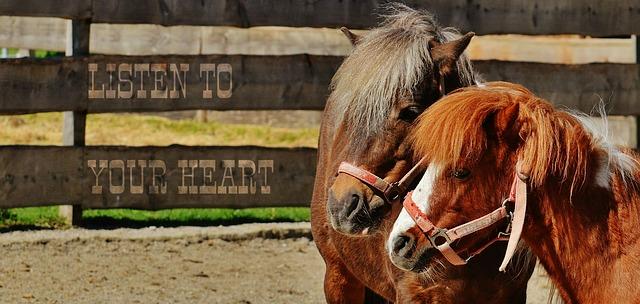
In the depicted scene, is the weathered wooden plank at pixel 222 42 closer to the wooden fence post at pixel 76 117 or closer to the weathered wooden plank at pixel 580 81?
the weathered wooden plank at pixel 580 81

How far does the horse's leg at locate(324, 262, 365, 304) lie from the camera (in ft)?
16.1

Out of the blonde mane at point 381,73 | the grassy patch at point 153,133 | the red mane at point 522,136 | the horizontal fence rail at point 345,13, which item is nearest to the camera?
the red mane at point 522,136

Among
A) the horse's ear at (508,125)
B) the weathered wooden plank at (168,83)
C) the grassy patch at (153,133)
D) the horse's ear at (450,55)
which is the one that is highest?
the horse's ear at (450,55)

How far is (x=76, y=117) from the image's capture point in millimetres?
7469

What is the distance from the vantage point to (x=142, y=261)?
6973mm

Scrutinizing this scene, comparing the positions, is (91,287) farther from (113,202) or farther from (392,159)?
(392,159)

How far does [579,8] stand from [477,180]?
5.18 metres

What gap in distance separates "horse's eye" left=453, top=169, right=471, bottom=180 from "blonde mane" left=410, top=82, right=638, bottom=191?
3 cm

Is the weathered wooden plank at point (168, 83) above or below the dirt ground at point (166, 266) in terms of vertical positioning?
above

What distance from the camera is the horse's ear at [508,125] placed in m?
3.27

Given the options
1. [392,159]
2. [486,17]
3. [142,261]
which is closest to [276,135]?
[486,17]

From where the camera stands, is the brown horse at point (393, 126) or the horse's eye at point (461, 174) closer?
the horse's eye at point (461, 174)

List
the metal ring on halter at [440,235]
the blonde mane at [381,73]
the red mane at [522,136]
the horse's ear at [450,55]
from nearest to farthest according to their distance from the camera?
the red mane at [522,136]
the metal ring on halter at [440,235]
the blonde mane at [381,73]
the horse's ear at [450,55]

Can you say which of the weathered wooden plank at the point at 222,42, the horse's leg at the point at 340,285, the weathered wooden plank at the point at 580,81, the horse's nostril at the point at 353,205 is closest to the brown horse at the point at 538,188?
the horse's nostril at the point at 353,205
